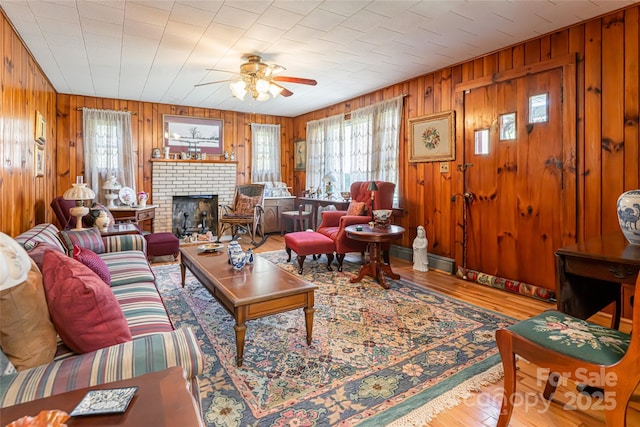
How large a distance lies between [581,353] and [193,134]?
6480mm

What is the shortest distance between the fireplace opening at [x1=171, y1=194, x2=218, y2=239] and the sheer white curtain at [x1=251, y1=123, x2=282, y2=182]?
3.39ft

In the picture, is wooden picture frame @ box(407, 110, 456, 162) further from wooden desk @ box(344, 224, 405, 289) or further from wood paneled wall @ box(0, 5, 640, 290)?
wooden desk @ box(344, 224, 405, 289)

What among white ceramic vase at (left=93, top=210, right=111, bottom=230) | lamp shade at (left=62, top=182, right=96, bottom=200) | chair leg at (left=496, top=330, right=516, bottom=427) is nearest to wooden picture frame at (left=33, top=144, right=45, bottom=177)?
lamp shade at (left=62, top=182, right=96, bottom=200)

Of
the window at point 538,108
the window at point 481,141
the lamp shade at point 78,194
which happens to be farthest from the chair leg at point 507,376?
the lamp shade at point 78,194

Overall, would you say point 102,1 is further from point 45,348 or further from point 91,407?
point 91,407

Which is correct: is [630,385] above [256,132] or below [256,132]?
below

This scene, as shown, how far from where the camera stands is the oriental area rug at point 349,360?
65.7 inches

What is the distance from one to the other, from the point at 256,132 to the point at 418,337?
18.4 feet

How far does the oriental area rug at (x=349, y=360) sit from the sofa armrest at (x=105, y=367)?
22.9 inches

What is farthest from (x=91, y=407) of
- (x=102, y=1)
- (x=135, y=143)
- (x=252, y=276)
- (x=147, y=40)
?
(x=135, y=143)

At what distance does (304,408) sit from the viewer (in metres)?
1.68

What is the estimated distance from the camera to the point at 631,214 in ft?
5.73

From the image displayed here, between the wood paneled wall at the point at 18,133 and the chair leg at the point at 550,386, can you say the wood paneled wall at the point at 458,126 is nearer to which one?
the wood paneled wall at the point at 18,133

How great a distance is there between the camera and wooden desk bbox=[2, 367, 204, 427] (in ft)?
2.52
